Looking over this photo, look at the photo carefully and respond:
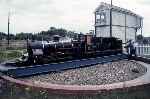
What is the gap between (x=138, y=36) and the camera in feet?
178

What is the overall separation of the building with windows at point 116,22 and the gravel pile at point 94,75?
90.8ft

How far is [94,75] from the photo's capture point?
12.5m

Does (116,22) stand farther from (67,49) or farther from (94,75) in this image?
(94,75)

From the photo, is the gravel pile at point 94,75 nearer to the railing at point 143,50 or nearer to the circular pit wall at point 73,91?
the circular pit wall at point 73,91

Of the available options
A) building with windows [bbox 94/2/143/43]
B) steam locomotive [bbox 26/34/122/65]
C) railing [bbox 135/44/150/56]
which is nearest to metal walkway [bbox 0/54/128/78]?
steam locomotive [bbox 26/34/122/65]

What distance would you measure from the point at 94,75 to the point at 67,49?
11.6 feet

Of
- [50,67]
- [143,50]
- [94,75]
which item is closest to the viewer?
[94,75]

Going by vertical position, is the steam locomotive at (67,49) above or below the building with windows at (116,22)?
below

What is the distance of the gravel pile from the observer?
1158 cm

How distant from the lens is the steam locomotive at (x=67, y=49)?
14.2 m

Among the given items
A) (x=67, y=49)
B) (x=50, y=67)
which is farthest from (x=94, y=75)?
(x=67, y=49)

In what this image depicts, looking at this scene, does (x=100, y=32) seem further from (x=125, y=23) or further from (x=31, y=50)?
(x=31, y=50)

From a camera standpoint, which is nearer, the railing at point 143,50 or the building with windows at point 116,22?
the railing at point 143,50

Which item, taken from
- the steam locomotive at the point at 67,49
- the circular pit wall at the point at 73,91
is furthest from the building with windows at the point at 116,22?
the circular pit wall at the point at 73,91
